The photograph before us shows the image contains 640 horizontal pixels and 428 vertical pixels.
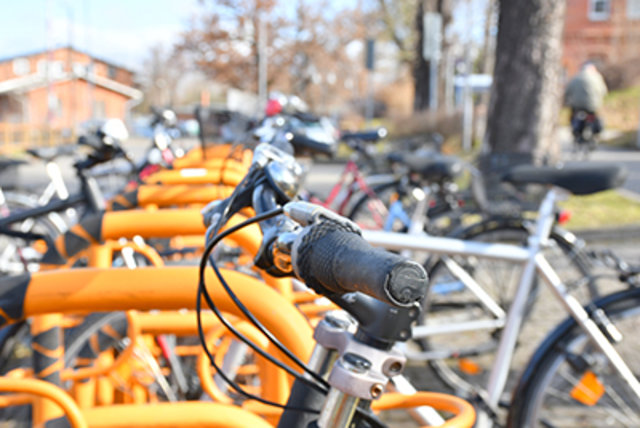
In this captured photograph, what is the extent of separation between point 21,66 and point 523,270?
2227 inches

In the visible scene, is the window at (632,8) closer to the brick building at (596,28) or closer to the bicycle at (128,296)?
Answer: the brick building at (596,28)

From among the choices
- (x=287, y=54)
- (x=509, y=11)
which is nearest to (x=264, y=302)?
(x=509, y=11)

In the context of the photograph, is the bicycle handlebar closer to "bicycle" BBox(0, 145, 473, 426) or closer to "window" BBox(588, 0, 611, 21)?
"bicycle" BBox(0, 145, 473, 426)

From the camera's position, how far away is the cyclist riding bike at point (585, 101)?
1293cm

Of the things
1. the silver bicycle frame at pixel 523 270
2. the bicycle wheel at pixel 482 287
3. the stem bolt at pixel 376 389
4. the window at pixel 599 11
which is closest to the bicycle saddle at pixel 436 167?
the bicycle wheel at pixel 482 287

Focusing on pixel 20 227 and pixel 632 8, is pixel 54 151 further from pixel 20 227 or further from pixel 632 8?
pixel 632 8

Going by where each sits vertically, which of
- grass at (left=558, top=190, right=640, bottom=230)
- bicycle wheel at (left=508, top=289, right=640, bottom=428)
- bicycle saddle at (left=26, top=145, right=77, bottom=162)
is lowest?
grass at (left=558, top=190, right=640, bottom=230)

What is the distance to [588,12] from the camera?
115 ft

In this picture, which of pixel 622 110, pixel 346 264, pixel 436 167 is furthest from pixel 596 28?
pixel 346 264

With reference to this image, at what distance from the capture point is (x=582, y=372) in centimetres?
230

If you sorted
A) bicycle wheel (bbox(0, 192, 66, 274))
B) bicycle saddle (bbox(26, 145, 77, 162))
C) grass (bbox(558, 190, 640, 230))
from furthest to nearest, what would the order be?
grass (bbox(558, 190, 640, 230))
bicycle wheel (bbox(0, 192, 66, 274))
bicycle saddle (bbox(26, 145, 77, 162))

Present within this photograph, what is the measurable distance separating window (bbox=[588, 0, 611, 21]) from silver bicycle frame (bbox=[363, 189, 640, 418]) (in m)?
36.9

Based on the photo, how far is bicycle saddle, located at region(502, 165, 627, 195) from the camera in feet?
8.50

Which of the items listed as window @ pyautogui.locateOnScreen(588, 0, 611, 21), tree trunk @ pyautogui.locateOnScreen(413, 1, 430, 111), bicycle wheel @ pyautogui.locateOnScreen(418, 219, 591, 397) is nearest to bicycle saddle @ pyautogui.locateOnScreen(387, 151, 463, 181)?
bicycle wheel @ pyautogui.locateOnScreen(418, 219, 591, 397)
